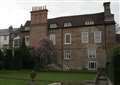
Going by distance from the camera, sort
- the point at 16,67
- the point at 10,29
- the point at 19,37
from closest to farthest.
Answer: the point at 16,67 < the point at 19,37 < the point at 10,29

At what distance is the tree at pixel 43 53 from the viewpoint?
46.5 metres

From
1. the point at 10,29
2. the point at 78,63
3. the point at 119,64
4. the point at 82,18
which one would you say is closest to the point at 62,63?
the point at 78,63

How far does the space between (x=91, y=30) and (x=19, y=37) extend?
19758mm

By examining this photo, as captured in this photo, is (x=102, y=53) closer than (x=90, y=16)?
Yes

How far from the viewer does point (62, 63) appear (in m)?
49.1

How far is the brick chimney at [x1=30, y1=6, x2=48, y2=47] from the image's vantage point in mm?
51250

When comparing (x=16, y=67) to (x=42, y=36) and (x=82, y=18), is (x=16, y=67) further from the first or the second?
(x=82, y=18)

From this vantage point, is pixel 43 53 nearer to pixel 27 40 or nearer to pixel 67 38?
pixel 67 38

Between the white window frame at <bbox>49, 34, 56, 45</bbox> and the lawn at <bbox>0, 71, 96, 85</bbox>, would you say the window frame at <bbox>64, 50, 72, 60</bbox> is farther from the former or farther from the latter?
the lawn at <bbox>0, 71, 96, 85</bbox>

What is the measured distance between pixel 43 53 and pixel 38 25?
871cm

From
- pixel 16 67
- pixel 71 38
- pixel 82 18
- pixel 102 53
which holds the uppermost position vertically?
pixel 82 18

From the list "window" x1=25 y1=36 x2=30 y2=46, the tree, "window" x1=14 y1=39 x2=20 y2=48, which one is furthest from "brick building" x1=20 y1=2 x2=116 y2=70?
"window" x1=14 y1=39 x2=20 y2=48

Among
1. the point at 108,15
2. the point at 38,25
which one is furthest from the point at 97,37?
the point at 38,25

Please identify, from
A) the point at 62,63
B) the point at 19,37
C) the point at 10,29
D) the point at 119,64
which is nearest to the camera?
the point at 119,64
